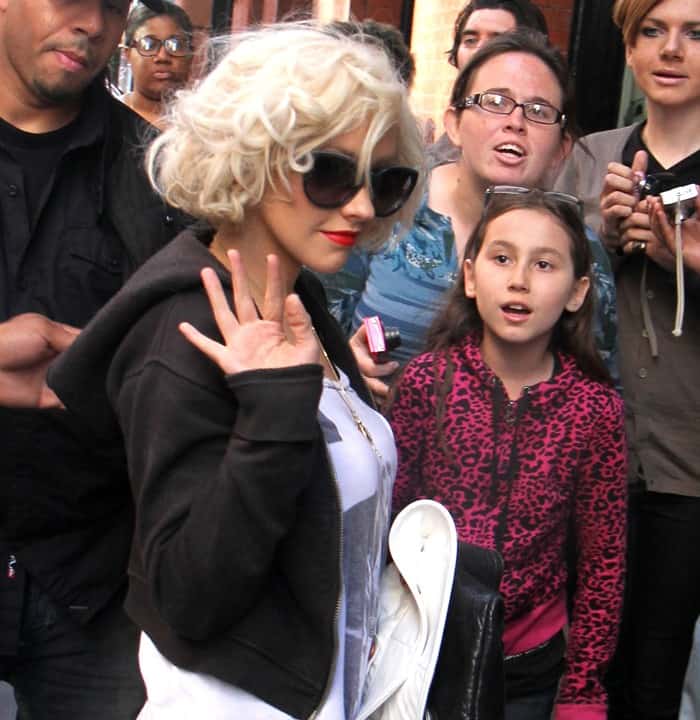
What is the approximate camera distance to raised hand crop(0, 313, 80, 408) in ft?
6.46

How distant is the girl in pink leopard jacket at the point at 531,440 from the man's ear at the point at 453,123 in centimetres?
35

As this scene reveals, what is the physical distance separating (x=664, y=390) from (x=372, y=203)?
1.54 m

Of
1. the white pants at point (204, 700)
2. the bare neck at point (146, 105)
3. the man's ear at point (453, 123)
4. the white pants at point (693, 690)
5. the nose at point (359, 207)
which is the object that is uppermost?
the nose at point (359, 207)

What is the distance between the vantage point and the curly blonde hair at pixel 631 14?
10.7 ft

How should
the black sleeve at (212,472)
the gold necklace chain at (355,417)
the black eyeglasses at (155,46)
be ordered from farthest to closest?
the black eyeglasses at (155,46)
the gold necklace chain at (355,417)
the black sleeve at (212,472)

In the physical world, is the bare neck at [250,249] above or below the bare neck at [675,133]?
above

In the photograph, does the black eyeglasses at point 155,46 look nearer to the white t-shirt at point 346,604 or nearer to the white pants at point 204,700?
the white t-shirt at point 346,604

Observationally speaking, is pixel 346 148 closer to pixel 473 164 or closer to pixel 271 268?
pixel 271 268

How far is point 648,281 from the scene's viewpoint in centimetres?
321

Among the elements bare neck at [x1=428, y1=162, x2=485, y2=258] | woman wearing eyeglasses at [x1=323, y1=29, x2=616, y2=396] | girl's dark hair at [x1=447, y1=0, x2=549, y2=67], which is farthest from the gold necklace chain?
girl's dark hair at [x1=447, y1=0, x2=549, y2=67]

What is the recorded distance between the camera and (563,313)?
8.97ft

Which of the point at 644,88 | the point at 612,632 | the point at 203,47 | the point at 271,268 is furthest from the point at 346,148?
the point at 644,88

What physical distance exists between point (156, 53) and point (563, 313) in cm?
275

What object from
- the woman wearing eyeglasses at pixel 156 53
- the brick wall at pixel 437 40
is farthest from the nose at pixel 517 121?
the brick wall at pixel 437 40
